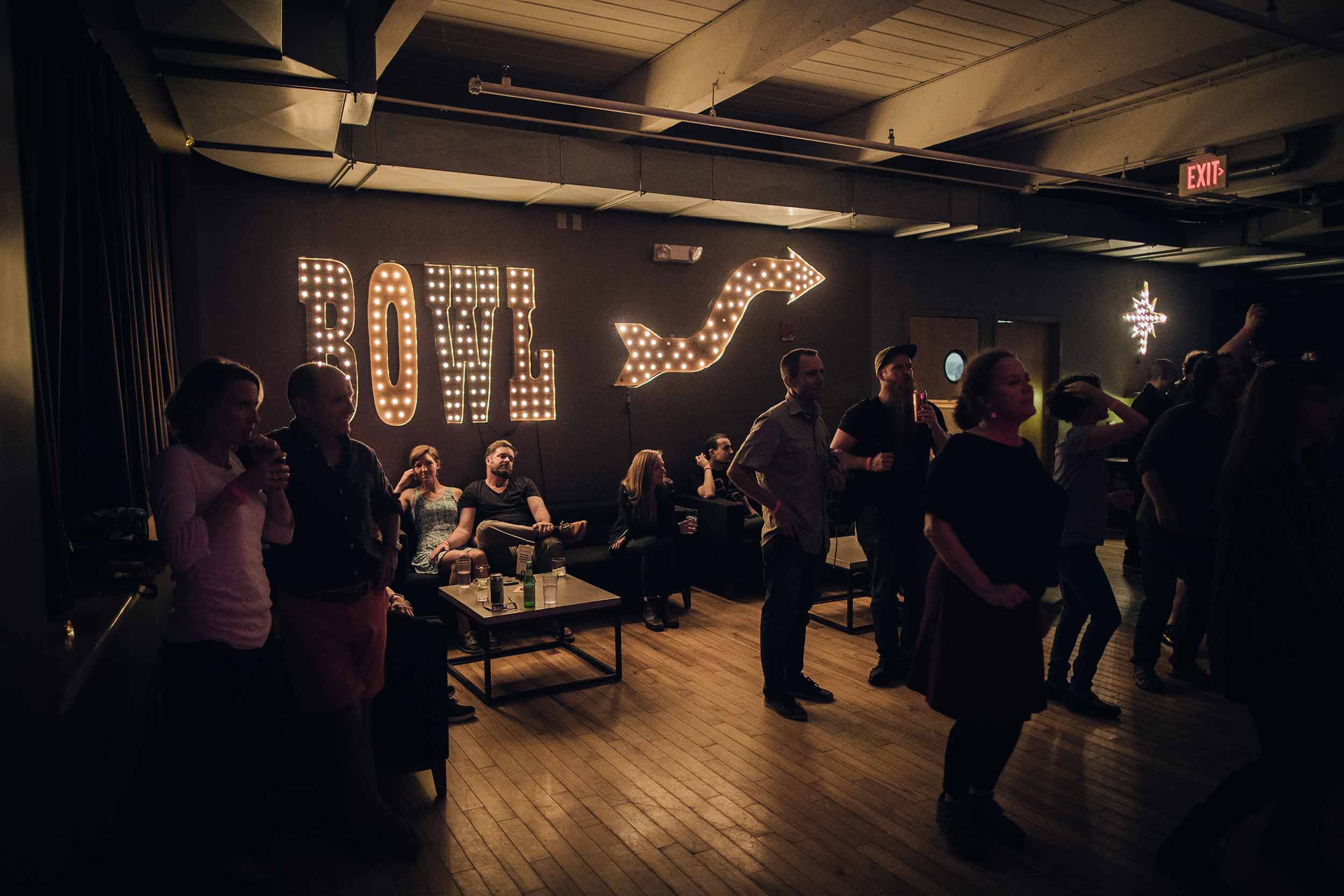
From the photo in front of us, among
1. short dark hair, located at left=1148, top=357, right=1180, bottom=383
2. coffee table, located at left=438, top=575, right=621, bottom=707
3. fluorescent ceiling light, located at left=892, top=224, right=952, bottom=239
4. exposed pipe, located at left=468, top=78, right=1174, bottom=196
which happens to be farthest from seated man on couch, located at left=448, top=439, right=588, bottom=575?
short dark hair, located at left=1148, top=357, right=1180, bottom=383

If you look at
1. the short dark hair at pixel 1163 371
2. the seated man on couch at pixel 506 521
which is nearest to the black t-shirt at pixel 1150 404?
the short dark hair at pixel 1163 371

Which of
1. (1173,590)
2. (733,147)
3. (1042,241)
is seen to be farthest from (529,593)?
(1042,241)

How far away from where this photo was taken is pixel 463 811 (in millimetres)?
3342

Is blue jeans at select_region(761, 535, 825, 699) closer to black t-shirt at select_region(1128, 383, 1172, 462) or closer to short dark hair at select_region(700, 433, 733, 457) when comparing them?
short dark hair at select_region(700, 433, 733, 457)

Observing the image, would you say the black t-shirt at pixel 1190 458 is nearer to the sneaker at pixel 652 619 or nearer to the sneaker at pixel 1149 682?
the sneaker at pixel 1149 682

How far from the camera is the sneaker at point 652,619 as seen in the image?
5906 mm

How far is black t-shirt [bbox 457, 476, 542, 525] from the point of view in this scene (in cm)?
635

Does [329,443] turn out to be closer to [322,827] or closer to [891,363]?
[322,827]

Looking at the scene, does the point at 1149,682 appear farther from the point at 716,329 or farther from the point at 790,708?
the point at 716,329

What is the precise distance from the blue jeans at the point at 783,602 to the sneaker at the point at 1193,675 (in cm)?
209

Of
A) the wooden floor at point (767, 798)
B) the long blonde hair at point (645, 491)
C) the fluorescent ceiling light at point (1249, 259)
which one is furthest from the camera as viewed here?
the fluorescent ceiling light at point (1249, 259)

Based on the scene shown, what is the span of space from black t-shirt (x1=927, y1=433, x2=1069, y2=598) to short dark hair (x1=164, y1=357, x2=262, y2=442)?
2.16 metres

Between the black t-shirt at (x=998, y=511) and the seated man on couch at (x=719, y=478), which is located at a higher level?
the black t-shirt at (x=998, y=511)

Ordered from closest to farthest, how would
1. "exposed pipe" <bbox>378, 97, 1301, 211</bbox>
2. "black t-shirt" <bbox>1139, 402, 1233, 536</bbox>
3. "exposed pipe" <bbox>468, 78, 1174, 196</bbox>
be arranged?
1. "black t-shirt" <bbox>1139, 402, 1233, 536</bbox>
2. "exposed pipe" <bbox>468, 78, 1174, 196</bbox>
3. "exposed pipe" <bbox>378, 97, 1301, 211</bbox>
